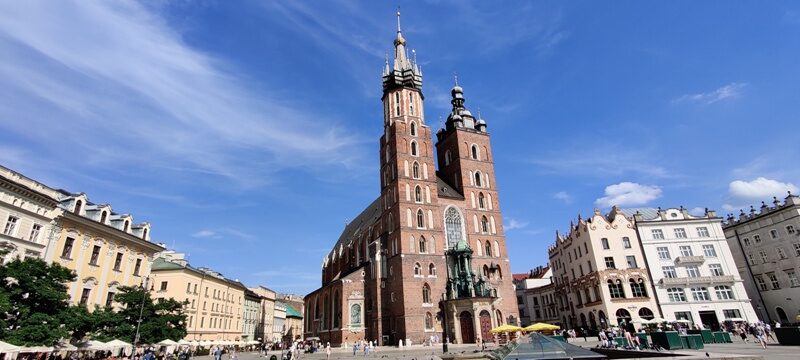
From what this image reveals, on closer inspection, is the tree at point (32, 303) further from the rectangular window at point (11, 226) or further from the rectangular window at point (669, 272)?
the rectangular window at point (669, 272)

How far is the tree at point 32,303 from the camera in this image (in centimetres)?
1897

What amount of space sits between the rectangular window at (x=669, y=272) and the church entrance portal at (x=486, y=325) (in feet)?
63.4

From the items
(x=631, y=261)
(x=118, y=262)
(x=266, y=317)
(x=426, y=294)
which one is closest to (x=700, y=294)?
(x=631, y=261)

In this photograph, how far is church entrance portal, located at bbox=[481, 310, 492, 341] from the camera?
39.3 metres

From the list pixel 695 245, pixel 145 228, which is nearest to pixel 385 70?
pixel 145 228

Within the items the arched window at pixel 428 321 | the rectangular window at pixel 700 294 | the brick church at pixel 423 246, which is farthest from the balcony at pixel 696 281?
the arched window at pixel 428 321

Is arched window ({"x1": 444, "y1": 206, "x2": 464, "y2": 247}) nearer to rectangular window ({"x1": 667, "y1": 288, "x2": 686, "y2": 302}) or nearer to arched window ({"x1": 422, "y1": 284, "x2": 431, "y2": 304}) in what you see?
arched window ({"x1": 422, "y1": 284, "x2": 431, "y2": 304})

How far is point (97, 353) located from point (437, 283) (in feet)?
93.6

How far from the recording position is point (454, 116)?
54906 mm

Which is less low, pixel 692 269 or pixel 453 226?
pixel 453 226

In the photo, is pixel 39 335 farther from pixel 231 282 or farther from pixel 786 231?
pixel 786 231

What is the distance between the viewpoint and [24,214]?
24375 millimetres

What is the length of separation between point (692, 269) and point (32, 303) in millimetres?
53637

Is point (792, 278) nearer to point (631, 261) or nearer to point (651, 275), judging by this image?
point (651, 275)
